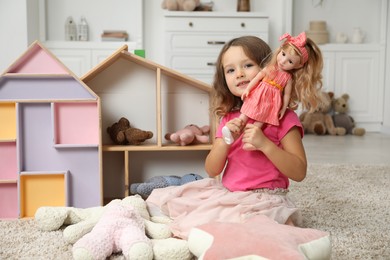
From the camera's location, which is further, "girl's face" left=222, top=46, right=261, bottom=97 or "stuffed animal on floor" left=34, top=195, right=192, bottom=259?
"girl's face" left=222, top=46, right=261, bottom=97

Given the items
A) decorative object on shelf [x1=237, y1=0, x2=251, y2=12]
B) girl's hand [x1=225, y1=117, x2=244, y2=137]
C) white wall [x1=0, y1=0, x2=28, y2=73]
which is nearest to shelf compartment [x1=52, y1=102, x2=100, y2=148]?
girl's hand [x1=225, y1=117, x2=244, y2=137]

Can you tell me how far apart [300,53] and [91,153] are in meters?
0.66

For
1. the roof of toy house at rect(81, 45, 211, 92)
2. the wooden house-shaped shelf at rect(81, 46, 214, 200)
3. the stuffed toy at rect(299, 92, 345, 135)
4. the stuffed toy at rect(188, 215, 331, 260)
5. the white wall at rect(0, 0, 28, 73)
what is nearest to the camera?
the stuffed toy at rect(188, 215, 331, 260)

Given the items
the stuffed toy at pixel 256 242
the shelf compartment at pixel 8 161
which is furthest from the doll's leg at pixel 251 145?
the shelf compartment at pixel 8 161

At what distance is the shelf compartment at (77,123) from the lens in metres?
1.41

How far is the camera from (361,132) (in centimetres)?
389

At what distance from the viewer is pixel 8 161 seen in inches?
53.6

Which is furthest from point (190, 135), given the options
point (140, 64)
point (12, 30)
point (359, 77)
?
point (359, 77)

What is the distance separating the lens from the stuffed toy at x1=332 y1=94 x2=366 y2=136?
4031mm

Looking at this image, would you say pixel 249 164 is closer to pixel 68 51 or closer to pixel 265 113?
pixel 265 113

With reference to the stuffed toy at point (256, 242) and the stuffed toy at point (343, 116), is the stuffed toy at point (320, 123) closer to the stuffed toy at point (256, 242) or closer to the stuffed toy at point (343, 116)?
the stuffed toy at point (343, 116)

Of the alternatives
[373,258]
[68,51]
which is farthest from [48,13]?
[373,258]

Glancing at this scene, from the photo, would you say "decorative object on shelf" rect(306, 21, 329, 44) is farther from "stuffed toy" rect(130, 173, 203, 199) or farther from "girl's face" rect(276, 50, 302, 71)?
"girl's face" rect(276, 50, 302, 71)

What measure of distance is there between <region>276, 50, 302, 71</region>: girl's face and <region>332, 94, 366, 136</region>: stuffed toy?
10.0 feet
